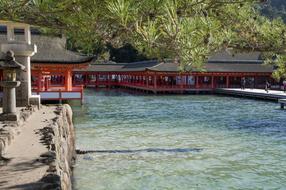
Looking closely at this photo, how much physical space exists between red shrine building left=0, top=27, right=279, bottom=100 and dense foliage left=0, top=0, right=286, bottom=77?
25.7 meters

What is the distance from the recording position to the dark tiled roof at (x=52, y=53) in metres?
35.7

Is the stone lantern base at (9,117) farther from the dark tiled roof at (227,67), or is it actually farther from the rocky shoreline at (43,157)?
the dark tiled roof at (227,67)

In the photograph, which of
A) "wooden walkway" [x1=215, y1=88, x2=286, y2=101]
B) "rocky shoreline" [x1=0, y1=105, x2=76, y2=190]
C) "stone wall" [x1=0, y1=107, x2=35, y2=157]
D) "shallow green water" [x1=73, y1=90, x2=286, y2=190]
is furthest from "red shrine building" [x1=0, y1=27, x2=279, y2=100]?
"rocky shoreline" [x1=0, y1=105, x2=76, y2=190]

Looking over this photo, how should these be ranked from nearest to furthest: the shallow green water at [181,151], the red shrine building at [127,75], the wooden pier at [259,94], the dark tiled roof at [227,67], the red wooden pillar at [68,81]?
1. the shallow green water at [181,151]
2. the red wooden pillar at [68,81]
3. the red shrine building at [127,75]
4. the wooden pier at [259,94]
5. the dark tiled roof at [227,67]

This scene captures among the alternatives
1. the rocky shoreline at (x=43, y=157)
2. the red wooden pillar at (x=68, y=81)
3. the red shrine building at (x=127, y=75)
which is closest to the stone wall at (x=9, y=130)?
the rocky shoreline at (x=43, y=157)

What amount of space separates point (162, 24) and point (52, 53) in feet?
107

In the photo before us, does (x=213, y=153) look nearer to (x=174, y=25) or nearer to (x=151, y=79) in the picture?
(x=174, y=25)

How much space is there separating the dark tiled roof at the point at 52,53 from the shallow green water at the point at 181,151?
24.7 ft

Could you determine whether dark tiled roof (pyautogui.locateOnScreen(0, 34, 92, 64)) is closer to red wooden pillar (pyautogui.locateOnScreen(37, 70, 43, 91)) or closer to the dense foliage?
red wooden pillar (pyautogui.locateOnScreen(37, 70, 43, 91))

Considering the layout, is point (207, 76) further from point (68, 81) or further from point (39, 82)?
point (39, 82)

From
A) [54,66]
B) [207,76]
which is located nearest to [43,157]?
[54,66]

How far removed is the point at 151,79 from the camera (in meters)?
58.0

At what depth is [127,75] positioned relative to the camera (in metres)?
72.1

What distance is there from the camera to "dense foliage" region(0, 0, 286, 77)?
5082mm
